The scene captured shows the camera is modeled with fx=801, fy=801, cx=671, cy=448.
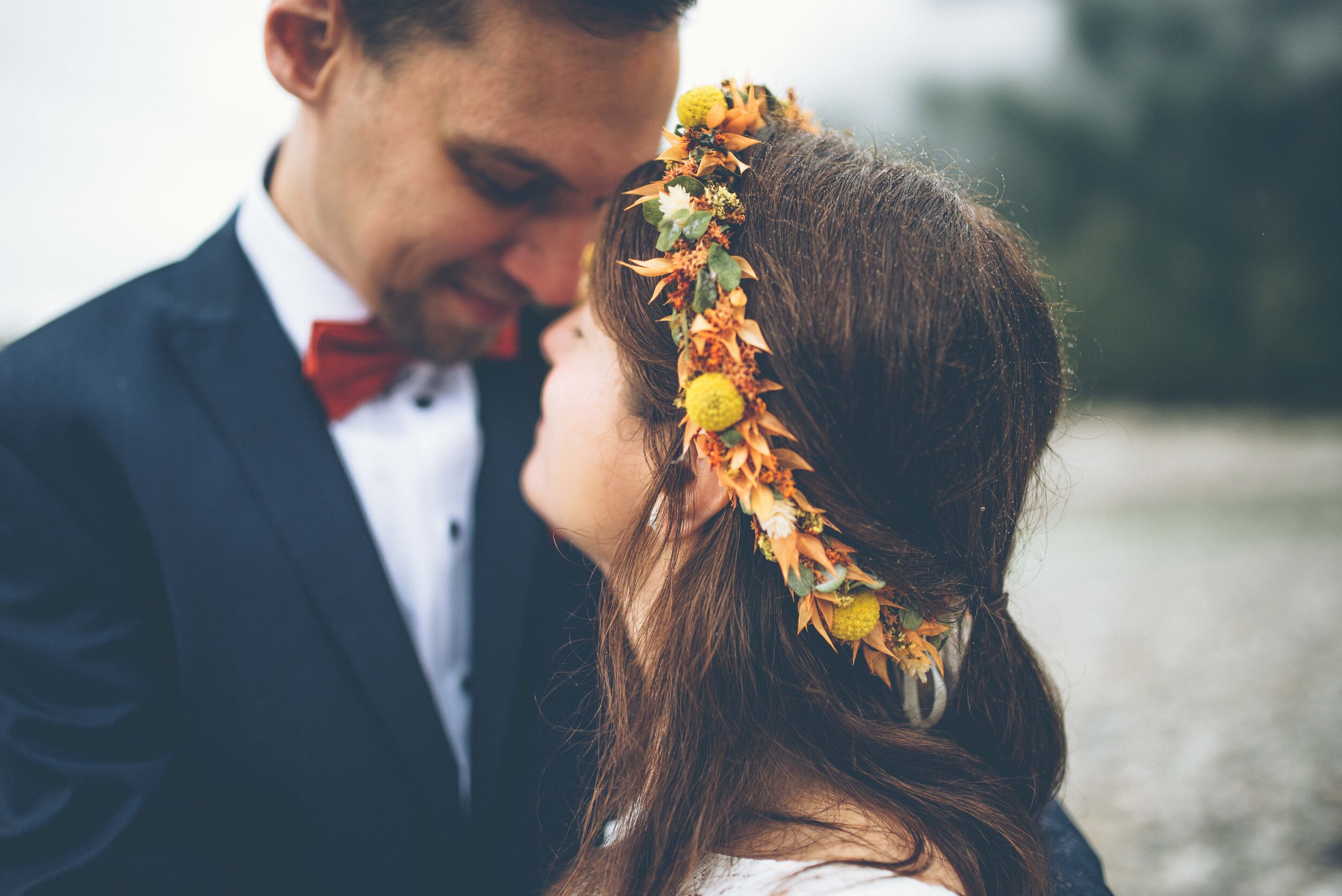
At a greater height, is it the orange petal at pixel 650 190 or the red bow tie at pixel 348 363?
the orange petal at pixel 650 190

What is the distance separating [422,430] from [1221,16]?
2465 cm

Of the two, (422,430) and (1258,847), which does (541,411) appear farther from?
(1258,847)

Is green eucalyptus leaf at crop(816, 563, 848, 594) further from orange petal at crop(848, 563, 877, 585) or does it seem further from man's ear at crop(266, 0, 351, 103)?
man's ear at crop(266, 0, 351, 103)

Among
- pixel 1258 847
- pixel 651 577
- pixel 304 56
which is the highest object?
pixel 304 56

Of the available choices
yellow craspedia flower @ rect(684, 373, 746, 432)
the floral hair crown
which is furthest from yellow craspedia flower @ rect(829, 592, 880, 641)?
yellow craspedia flower @ rect(684, 373, 746, 432)

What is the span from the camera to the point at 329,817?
5.29 ft

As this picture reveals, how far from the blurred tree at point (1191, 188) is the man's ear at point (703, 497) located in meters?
20.1

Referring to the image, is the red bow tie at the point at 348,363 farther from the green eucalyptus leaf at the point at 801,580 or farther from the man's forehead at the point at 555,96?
the green eucalyptus leaf at the point at 801,580

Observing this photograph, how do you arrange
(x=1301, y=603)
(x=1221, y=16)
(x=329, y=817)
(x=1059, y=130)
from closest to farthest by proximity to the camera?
(x=329, y=817)
(x=1301, y=603)
(x=1221, y=16)
(x=1059, y=130)

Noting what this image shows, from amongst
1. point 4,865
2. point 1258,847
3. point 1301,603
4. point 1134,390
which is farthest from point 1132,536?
point 4,865

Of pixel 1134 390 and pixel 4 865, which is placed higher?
pixel 4 865

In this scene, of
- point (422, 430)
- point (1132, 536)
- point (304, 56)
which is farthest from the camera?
point (1132, 536)

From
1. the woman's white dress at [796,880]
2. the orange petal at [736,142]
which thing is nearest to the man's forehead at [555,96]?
the orange petal at [736,142]

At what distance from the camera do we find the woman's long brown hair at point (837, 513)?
49.8 inches
